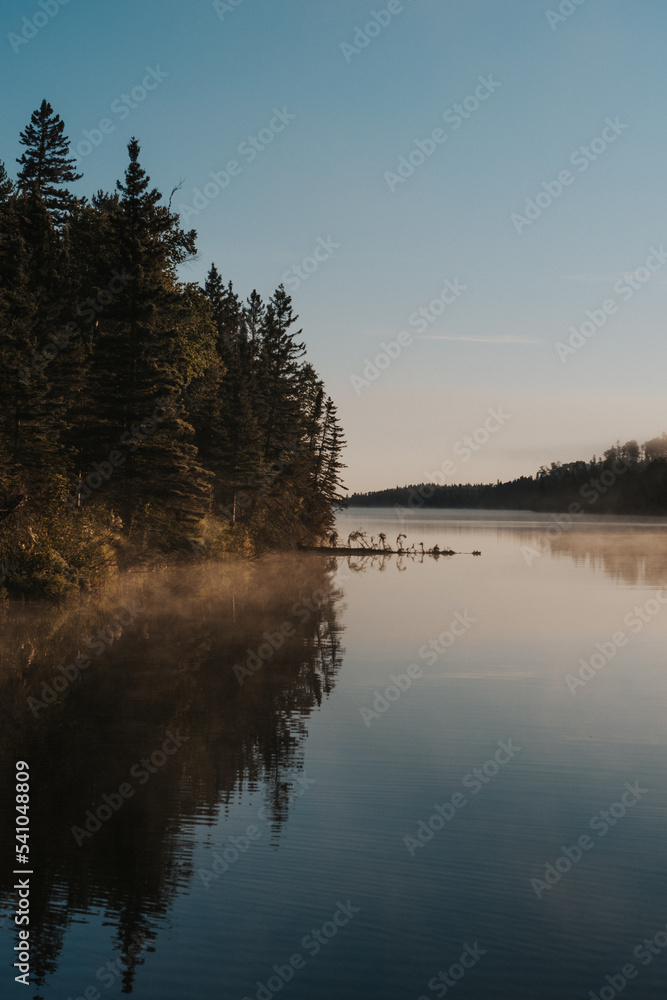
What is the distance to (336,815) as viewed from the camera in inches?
519

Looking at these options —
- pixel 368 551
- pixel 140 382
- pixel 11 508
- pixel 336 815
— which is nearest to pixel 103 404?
pixel 140 382

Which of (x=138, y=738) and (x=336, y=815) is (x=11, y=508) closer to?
(x=138, y=738)

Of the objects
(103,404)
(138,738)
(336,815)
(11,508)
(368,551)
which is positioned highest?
(103,404)

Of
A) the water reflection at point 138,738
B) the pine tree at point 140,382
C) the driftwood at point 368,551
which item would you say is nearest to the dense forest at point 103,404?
the pine tree at point 140,382

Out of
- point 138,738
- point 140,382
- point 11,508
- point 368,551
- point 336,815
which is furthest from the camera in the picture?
point 368,551

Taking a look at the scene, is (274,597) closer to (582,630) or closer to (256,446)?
(582,630)

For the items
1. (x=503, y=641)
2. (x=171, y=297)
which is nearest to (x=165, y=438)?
(x=171, y=297)

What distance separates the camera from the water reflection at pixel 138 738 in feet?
34.2

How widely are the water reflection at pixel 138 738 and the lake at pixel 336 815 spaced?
6cm

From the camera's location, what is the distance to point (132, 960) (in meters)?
8.85

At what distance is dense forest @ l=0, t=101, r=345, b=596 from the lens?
38375 millimetres

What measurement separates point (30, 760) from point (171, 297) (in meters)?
33.1

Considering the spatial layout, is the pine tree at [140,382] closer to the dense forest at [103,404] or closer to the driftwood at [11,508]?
the dense forest at [103,404]

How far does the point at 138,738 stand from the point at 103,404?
28.5 meters
